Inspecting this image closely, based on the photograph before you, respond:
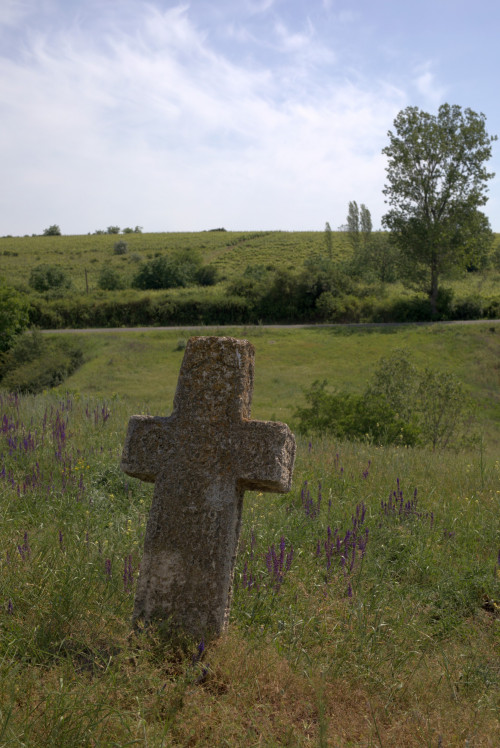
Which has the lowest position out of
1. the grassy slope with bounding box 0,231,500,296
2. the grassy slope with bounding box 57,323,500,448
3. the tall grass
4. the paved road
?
the grassy slope with bounding box 57,323,500,448

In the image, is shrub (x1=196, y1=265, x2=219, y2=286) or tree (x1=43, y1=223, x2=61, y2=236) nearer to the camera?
shrub (x1=196, y1=265, x2=219, y2=286)

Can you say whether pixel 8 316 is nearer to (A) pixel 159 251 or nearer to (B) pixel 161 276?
(B) pixel 161 276

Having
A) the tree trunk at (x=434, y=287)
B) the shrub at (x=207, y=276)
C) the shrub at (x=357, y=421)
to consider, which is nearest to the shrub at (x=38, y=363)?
the shrub at (x=357, y=421)

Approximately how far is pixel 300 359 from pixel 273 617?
2806cm

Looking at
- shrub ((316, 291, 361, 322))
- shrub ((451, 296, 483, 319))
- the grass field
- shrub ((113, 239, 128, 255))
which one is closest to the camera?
shrub ((451, 296, 483, 319))

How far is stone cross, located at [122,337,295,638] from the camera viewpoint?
11.2ft

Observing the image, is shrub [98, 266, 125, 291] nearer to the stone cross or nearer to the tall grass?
the tall grass

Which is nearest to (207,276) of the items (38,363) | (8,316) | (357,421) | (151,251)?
(151,251)

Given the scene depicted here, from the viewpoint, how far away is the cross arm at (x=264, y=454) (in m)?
3.49

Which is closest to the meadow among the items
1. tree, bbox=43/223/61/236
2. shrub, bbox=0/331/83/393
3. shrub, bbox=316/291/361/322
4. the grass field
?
shrub, bbox=0/331/83/393

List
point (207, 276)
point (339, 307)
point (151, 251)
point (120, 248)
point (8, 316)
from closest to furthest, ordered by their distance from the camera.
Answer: point (8, 316) → point (339, 307) → point (207, 276) → point (151, 251) → point (120, 248)

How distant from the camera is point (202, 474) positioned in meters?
3.56

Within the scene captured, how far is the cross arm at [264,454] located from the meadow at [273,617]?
84cm

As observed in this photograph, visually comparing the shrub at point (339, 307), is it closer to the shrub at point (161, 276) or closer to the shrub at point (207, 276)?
the shrub at point (207, 276)
